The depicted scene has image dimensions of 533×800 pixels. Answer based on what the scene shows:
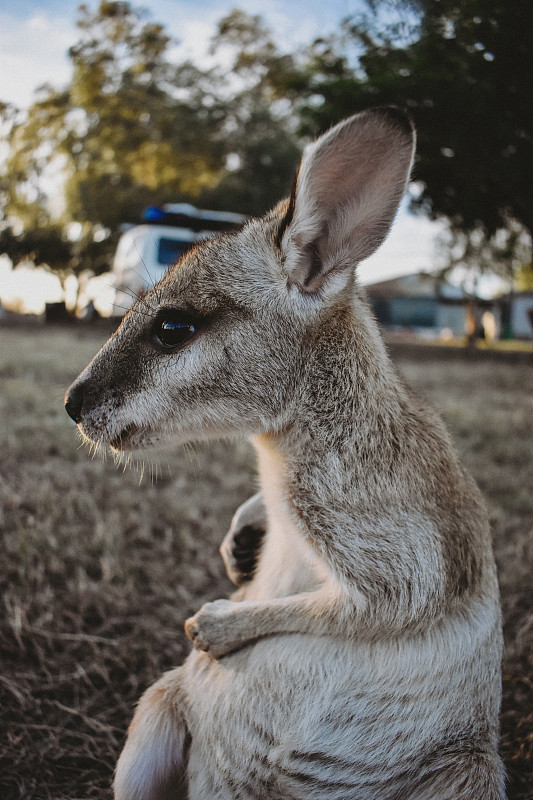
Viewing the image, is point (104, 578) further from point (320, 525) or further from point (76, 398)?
point (320, 525)

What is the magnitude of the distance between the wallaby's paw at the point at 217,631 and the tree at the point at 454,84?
158 cm

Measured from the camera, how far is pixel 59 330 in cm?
749

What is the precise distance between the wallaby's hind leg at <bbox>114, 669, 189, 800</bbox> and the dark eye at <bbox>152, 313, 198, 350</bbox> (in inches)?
36.6

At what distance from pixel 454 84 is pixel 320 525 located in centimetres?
150

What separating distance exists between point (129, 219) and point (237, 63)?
5.46m

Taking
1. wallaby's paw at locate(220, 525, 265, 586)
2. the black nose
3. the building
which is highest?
the black nose

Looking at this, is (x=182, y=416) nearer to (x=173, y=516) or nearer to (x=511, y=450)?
(x=173, y=516)

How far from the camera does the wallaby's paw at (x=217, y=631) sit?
153 cm

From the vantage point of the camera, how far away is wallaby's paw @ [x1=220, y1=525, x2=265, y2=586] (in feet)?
6.46

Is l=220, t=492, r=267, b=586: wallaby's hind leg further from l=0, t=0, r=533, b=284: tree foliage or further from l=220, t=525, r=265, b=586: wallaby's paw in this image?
l=0, t=0, r=533, b=284: tree foliage

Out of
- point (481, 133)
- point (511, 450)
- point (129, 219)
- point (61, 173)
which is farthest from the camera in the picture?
point (129, 219)

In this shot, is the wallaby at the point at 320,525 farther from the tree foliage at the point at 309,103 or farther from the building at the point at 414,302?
the building at the point at 414,302

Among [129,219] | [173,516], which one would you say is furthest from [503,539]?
[129,219]

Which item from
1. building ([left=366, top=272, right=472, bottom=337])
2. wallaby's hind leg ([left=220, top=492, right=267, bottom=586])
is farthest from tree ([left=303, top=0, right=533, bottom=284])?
building ([left=366, top=272, right=472, bottom=337])
